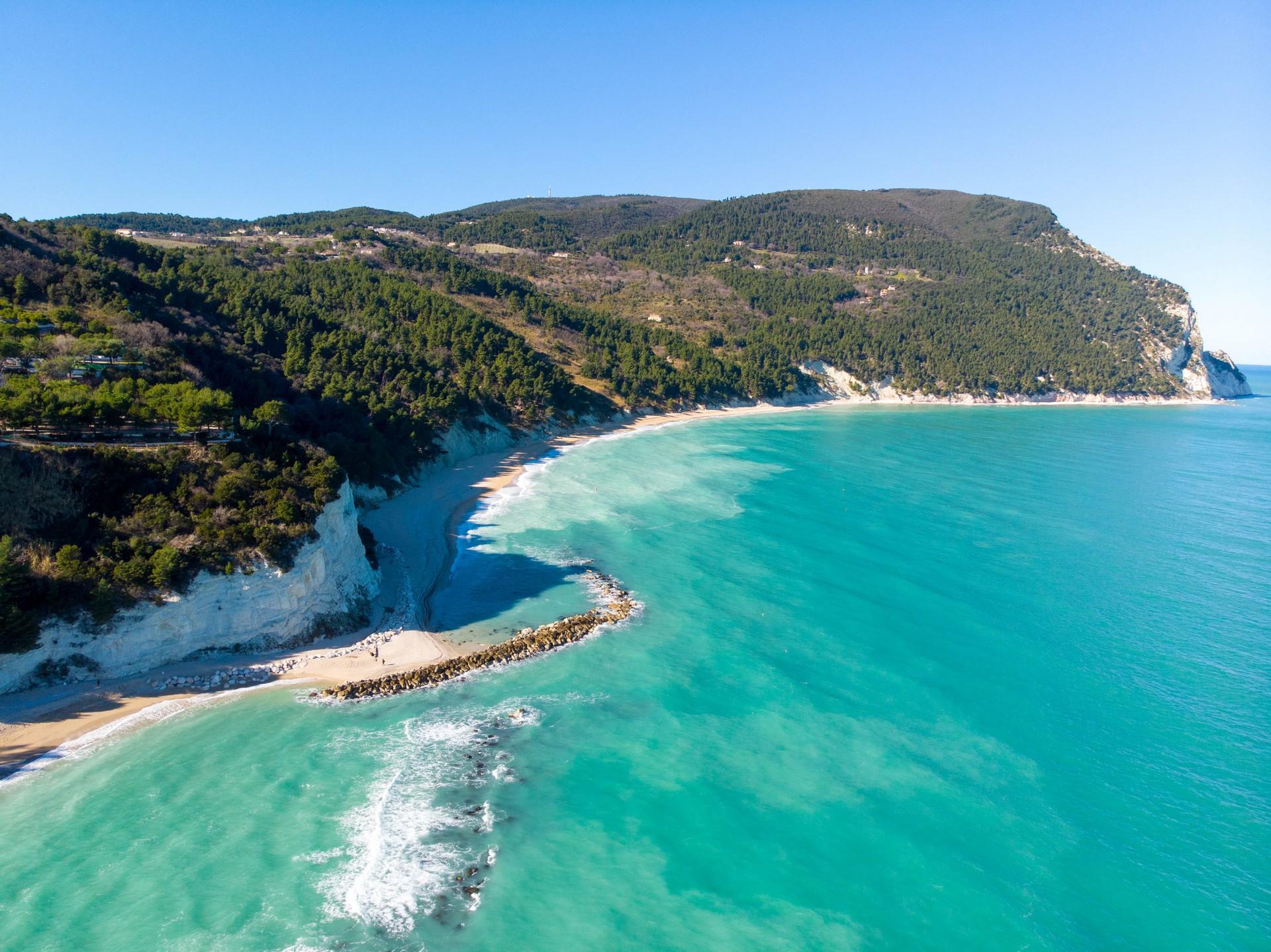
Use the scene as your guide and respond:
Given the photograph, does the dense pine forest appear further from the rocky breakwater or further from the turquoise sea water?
the turquoise sea water

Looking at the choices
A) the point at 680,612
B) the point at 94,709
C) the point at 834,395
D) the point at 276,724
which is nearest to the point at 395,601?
the point at 276,724

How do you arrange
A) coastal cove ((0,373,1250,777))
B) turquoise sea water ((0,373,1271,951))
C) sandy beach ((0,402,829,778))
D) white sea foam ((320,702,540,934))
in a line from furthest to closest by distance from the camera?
coastal cove ((0,373,1250,777))
sandy beach ((0,402,829,778))
white sea foam ((320,702,540,934))
turquoise sea water ((0,373,1271,951))

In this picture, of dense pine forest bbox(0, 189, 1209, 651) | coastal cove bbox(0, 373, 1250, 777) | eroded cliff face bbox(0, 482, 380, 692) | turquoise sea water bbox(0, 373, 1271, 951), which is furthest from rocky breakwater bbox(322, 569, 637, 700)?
dense pine forest bbox(0, 189, 1209, 651)

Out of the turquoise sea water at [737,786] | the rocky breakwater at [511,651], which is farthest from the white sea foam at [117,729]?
the rocky breakwater at [511,651]

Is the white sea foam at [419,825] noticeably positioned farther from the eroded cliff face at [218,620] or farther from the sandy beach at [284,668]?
the eroded cliff face at [218,620]

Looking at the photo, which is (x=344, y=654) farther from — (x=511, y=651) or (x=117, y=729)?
(x=117, y=729)

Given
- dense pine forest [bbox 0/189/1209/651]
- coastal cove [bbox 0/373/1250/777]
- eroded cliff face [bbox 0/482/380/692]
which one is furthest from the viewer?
dense pine forest [bbox 0/189/1209/651]

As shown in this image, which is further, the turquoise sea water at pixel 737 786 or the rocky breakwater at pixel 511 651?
the rocky breakwater at pixel 511 651

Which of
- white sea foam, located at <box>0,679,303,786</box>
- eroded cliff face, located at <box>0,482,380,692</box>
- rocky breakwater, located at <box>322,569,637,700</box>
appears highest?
eroded cliff face, located at <box>0,482,380,692</box>
